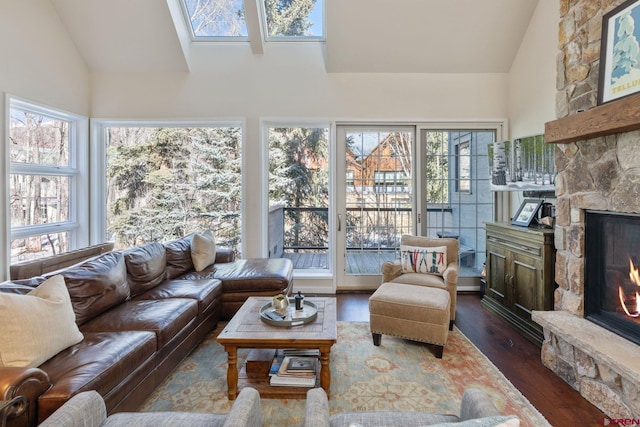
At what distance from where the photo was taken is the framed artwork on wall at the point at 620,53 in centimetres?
189

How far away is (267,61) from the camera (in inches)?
169

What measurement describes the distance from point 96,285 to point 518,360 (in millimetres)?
3282

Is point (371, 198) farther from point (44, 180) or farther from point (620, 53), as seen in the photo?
point (44, 180)

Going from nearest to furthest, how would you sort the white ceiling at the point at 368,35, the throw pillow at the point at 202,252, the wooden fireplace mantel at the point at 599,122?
the wooden fireplace mantel at the point at 599,122
the throw pillow at the point at 202,252
the white ceiling at the point at 368,35

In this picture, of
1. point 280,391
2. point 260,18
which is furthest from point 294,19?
point 280,391

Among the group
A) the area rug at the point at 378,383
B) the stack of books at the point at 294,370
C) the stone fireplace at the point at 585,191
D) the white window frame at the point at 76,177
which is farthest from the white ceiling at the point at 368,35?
the stack of books at the point at 294,370

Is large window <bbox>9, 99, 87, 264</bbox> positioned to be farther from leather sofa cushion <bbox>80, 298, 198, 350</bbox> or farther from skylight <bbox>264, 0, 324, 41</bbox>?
skylight <bbox>264, 0, 324, 41</bbox>

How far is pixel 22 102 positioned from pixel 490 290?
17.6 ft

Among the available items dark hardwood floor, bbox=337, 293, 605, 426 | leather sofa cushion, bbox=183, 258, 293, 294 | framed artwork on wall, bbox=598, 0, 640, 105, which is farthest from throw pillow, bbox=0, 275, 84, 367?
framed artwork on wall, bbox=598, 0, 640, 105

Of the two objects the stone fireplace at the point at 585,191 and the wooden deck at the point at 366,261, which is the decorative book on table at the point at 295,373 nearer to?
the stone fireplace at the point at 585,191

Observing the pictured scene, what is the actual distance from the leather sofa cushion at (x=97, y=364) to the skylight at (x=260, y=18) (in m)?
3.66

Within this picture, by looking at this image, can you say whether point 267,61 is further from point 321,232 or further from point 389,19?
point 321,232

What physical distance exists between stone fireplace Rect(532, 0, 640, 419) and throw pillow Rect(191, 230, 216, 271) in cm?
313

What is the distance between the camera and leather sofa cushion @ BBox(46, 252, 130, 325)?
2.27 m
